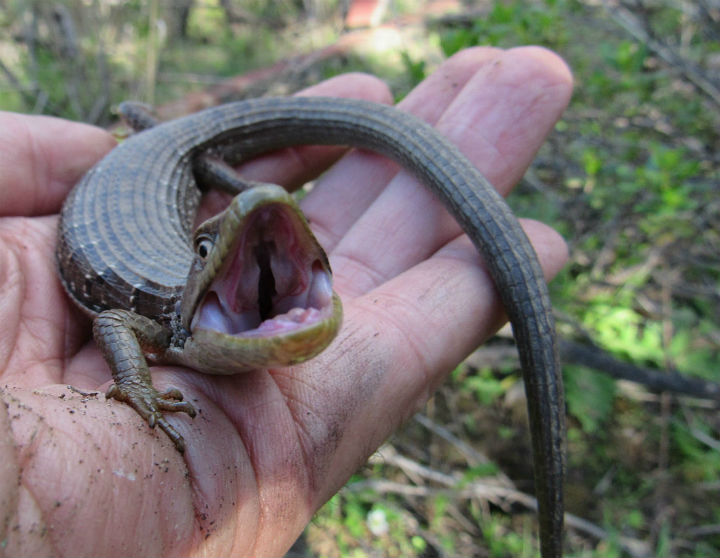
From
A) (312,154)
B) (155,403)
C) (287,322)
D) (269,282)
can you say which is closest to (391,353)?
(269,282)

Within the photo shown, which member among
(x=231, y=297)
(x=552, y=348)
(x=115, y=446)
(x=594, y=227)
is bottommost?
(x=594, y=227)

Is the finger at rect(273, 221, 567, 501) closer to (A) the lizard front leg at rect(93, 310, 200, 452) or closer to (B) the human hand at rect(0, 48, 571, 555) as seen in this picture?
(B) the human hand at rect(0, 48, 571, 555)

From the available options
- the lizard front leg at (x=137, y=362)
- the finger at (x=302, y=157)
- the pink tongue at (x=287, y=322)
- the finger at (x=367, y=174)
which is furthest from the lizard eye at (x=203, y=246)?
the finger at (x=302, y=157)

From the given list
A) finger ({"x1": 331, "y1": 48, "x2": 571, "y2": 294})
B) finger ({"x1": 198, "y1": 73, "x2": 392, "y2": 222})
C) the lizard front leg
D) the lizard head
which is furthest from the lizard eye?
finger ({"x1": 198, "y1": 73, "x2": 392, "y2": 222})

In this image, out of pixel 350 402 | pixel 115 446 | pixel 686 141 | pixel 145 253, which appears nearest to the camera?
pixel 115 446

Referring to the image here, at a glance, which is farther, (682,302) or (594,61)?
(594,61)

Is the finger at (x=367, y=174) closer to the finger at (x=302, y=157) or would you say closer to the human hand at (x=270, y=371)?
the human hand at (x=270, y=371)

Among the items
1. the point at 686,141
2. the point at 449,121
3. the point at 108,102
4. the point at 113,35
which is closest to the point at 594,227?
the point at 686,141

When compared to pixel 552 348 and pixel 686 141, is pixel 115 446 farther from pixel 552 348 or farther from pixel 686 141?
pixel 686 141

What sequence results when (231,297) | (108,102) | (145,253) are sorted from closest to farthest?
(231,297), (145,253), (108,102)
